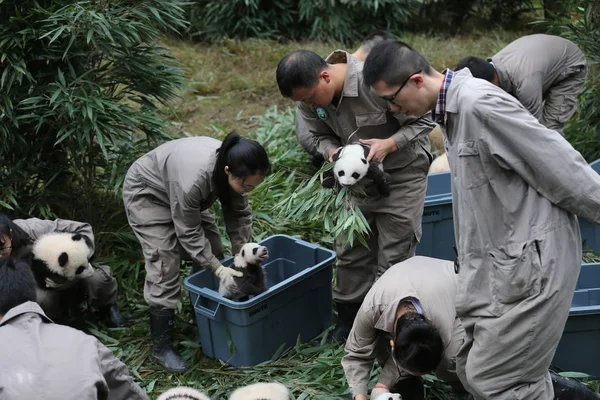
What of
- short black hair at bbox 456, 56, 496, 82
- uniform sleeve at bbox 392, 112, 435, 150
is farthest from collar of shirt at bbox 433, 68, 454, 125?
short black hair at bbox 456, 56, 496, 82

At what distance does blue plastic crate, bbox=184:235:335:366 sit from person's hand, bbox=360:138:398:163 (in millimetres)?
719

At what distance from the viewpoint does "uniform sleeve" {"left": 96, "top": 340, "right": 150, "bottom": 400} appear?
2969 millimetres

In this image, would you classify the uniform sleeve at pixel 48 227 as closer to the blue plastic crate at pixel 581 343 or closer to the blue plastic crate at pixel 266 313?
the blue plastic crate at pixel 266 313

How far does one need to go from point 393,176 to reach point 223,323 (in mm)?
1256

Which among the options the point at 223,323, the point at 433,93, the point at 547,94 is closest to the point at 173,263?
the point at 223,323

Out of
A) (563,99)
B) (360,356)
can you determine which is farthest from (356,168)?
(563,99)

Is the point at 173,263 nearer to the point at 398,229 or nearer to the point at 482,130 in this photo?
the point at 398,229

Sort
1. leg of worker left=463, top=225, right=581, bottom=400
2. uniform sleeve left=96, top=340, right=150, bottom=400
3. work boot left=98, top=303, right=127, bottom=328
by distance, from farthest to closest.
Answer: work boot left=98, top=303, right=127, bottom=328
uniform sleeve left=96, top=340, right=150, bottom=400
leg of worker left=463, top=225, right=581, bottom=400

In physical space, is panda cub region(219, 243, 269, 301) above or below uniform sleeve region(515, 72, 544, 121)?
below

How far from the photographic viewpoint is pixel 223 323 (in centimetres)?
415

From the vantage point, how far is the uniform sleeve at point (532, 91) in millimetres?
5242

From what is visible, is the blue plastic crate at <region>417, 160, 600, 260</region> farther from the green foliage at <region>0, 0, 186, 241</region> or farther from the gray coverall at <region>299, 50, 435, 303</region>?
the green foliage at <region>0, 0, 186, 241</region>

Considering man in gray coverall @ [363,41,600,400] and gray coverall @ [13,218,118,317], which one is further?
gray coverall @ [13,218,118,317]

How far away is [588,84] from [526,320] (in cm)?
425
